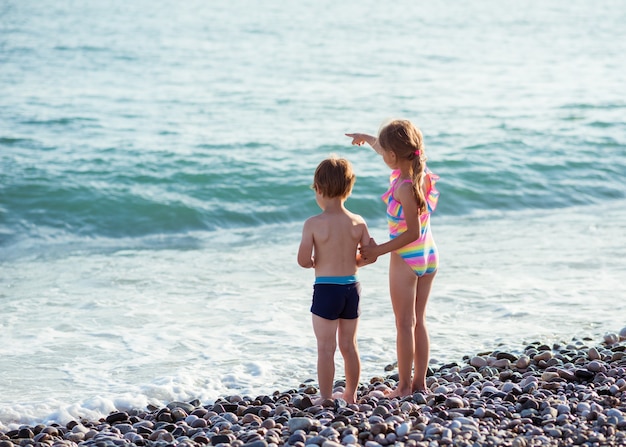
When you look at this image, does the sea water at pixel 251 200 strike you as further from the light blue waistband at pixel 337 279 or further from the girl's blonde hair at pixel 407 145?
the girl's blonde hair at pixel 407 145

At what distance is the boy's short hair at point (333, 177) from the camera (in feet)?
14.0

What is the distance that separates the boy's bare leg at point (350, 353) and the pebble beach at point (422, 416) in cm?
8

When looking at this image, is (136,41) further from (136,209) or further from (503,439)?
(503,439)

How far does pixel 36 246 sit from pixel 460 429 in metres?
6.91

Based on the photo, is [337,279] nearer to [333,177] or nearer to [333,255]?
[333,255]

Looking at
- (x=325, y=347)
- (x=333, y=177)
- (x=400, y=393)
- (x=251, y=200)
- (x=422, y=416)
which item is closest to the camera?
(x=422, y=416)

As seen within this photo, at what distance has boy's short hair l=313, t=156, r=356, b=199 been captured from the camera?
4270 millimetres

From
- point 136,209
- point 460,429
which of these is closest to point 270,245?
point 136,209

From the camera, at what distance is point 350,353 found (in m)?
4.48

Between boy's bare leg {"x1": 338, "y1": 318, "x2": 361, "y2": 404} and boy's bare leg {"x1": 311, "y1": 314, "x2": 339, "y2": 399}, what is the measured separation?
0.16 feet

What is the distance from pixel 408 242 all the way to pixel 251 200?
7268 mm

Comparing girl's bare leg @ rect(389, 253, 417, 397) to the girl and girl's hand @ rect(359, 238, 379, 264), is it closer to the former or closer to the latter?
the girl

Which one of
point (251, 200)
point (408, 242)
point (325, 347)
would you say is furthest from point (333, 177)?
point (251, 200)

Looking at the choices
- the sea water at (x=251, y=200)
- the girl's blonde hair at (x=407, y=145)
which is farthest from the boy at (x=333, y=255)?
Result: the sea water at (x=251, y=200)
